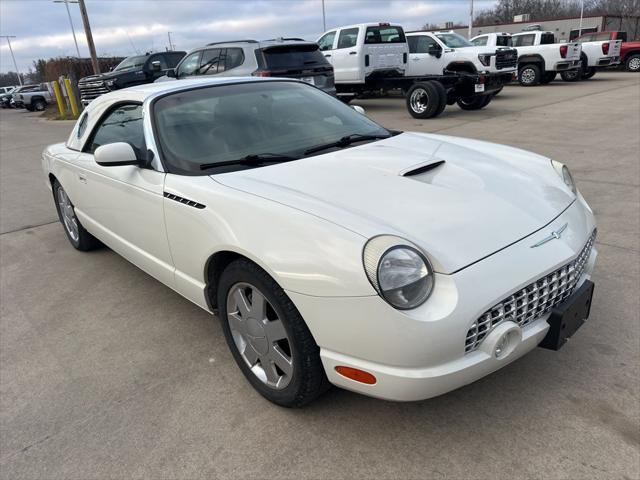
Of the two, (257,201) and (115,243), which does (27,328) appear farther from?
(257,201)

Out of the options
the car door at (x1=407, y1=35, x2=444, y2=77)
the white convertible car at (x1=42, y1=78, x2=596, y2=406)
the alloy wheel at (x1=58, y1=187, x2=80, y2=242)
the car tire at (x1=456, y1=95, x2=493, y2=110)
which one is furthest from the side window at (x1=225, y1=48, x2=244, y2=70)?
the white convertible car at (x1=42, y1=78, x2=596, y2=406)

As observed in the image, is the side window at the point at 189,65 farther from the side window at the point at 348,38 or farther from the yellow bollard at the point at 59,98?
the yellow bollard at the point at 59,98

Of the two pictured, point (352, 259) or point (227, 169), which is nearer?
point (352, 259)

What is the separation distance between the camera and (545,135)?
340 inches

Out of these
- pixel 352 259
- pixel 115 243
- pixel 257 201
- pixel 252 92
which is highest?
pixel 252 92

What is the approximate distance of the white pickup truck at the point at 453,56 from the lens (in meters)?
13.6

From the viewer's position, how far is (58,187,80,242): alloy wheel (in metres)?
4.49

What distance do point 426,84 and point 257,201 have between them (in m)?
10.2

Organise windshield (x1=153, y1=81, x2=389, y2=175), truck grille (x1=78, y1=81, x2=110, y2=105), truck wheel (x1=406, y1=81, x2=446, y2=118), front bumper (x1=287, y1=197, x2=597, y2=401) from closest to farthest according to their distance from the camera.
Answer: front bumper (x1=287, y1=197, x2=597, y2=401)
windshield (x1=153, y1=81, x2=389, y2=175)
truck wheel (x1=406, y1=81, x2=446, y2=118)
truck grille (x1=78, y1=81, x2=110, y2=105)

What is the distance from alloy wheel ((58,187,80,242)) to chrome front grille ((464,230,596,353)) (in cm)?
378

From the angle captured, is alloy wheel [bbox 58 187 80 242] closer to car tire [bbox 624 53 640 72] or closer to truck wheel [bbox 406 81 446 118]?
truck wheel [bbox 406 81 446 118]

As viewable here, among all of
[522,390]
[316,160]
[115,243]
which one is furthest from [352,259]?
[115,243]

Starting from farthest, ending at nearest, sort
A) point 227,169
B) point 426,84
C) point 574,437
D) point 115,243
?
point 426,84, point 115,243, point 227,169, point 574,437

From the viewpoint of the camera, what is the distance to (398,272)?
71.8 inches
